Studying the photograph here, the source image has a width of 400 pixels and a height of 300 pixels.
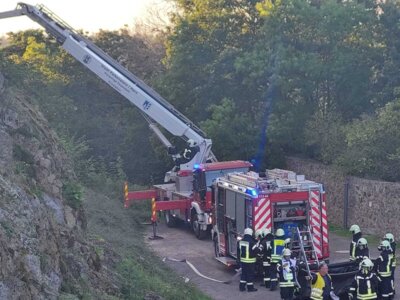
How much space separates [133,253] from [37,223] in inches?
245

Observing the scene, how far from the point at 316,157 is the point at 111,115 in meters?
10.5

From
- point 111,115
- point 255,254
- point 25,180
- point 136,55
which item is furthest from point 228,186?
point 136,55

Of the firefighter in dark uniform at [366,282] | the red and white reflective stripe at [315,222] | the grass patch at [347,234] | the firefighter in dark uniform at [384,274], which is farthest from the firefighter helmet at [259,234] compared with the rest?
the grass patch at [347,234]

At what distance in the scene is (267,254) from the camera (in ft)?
50.8

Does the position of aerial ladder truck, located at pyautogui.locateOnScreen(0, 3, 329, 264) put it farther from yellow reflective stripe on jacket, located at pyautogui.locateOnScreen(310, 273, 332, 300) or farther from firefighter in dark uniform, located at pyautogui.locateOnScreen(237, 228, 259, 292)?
yellow reflective stripe on jacket, located at pyautogui.locateOnScreen(310, 273, 332, 300)

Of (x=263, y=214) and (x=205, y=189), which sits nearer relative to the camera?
(x=263, y=214)

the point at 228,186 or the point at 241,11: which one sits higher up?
the point at 241,11

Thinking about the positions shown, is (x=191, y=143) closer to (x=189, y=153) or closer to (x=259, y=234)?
(x=189, y=153)

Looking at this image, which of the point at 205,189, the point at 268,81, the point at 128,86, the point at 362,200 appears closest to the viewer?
the point at 205,189

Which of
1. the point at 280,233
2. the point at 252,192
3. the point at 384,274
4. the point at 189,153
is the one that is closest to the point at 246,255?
the point at 280,233

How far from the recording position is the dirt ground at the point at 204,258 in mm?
15609

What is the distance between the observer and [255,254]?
15.4m

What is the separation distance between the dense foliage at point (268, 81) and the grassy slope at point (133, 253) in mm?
4617

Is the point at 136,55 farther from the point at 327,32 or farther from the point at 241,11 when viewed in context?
the point at 327,32
